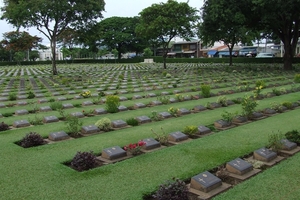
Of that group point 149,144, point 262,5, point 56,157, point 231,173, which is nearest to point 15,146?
point 56,157

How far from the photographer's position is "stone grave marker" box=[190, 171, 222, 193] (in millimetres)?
3797

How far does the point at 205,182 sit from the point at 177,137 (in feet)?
7.11

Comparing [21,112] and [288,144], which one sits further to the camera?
[21,112]

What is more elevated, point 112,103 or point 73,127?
point 112,103

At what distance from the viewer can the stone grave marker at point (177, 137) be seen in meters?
5.98

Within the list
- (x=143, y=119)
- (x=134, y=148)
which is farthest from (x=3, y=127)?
(x=134, y=148)

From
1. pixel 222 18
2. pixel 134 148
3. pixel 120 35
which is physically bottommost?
pixel 134 148

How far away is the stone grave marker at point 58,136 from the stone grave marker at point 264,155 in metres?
3.70

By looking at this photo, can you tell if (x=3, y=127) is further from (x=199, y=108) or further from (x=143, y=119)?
(x=199, y=108)

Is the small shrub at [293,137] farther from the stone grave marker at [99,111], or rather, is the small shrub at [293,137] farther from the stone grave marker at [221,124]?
the stone grave marker at [99,111]

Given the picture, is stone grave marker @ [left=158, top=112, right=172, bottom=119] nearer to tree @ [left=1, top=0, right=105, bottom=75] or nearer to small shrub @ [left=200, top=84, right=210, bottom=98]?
small shrub @ [left=200, top=84, right=210, bottom=98]

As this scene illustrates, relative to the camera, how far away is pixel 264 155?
4832mm

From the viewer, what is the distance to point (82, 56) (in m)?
79.1

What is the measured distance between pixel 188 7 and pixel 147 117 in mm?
19270
